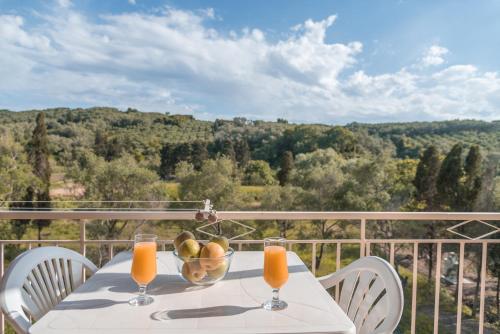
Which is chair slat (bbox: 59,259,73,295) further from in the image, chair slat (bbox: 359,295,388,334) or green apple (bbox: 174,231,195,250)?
chair slat (bbox: 359,295,388,334)

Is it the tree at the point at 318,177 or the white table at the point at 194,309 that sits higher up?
the white table at the point at 194,309

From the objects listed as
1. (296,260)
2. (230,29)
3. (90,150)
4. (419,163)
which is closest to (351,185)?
(419,163)

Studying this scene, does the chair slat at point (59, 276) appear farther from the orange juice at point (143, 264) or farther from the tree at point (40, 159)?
the tree at point (40, 159)

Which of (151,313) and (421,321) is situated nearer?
(151,313)

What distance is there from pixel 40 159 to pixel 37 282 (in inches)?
614

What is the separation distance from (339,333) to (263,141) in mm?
15204

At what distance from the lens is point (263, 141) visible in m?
16.0

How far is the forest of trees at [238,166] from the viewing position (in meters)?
13.9

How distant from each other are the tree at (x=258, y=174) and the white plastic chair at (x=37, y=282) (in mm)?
14790

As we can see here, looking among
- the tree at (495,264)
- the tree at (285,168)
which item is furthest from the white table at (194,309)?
the tree at (285,168)

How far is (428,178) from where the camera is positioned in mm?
15477

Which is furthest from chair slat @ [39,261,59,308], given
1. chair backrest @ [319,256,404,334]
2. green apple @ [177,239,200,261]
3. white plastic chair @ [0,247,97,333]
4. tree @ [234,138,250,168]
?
tree @ [234,138,250,168]

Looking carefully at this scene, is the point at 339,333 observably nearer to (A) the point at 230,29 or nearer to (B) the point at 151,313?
(B) the point at 151,313

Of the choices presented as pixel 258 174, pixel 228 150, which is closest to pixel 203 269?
pixel 228 150
